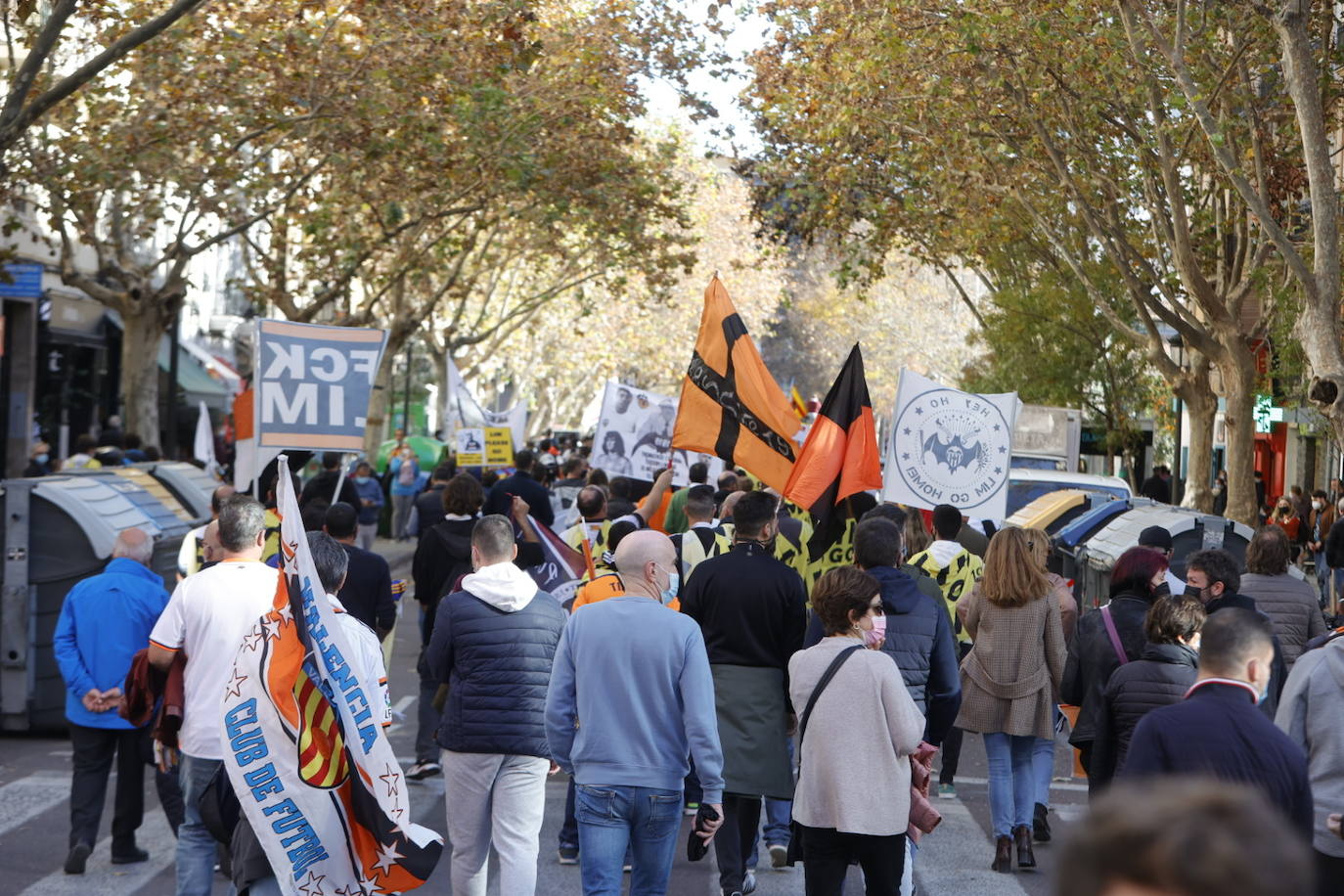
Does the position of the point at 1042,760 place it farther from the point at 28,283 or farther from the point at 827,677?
the point at 28,283

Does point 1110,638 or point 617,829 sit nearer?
point 617,829


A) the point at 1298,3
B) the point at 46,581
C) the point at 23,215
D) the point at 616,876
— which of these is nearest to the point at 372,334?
the point at 46,581

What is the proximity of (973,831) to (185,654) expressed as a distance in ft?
15.0

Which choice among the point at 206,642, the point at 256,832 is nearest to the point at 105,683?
the point at 206,642

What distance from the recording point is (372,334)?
1007 centimetres

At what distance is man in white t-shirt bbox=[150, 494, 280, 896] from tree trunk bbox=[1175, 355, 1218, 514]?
18297 millimetres

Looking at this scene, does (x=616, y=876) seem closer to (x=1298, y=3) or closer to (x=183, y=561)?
(x=183, y=561)

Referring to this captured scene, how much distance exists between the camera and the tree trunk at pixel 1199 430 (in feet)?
73.4

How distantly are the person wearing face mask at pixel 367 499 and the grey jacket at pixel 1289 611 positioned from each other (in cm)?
1397

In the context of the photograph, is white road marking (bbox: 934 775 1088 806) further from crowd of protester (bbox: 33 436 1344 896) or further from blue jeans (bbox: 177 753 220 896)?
blue jeans (bbox: 177 753 220 896)

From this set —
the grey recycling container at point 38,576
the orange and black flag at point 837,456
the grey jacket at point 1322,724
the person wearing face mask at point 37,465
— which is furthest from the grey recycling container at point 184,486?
the grey jacket at point 1322,724

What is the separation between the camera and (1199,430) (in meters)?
23.2

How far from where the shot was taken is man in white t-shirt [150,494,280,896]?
598 centimetres

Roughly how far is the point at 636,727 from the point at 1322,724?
7.38ft
